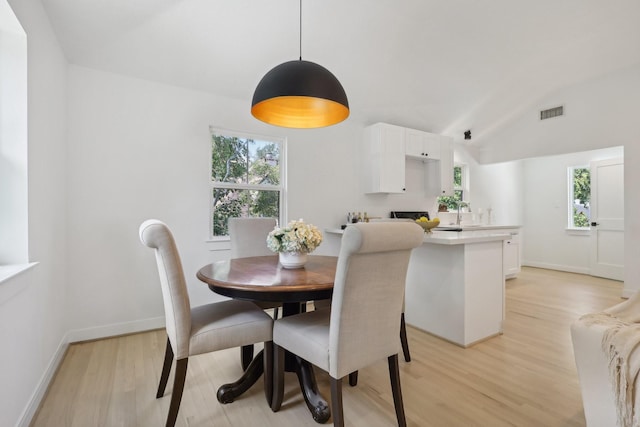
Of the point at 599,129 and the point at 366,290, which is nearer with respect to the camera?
the point at 366,290

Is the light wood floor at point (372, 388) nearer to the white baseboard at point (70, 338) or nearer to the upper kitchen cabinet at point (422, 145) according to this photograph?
the white baseboard at point (70, 338)

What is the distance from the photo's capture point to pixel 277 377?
1.72m

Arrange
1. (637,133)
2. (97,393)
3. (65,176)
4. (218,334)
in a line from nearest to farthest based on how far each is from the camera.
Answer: (218,334), (97,393), (65,176), (637,133)

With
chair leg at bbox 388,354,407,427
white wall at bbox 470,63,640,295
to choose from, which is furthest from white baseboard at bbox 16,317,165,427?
white wall at bbox 470,63,640,295

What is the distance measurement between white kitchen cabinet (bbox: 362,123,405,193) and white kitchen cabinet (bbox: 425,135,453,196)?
2.79 feet

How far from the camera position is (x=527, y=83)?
4.49 m

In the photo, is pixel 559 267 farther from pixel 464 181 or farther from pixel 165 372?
pixel 165 372

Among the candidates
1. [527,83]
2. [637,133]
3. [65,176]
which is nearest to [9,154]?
[65,176]

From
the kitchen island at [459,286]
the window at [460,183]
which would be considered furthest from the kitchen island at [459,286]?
the window at [460,183]

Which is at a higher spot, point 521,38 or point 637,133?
point 521,38

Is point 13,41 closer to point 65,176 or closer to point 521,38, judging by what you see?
point 65,176

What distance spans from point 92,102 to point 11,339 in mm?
2069

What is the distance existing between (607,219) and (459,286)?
4490 mm

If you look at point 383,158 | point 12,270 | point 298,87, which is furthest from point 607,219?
point 12,270
